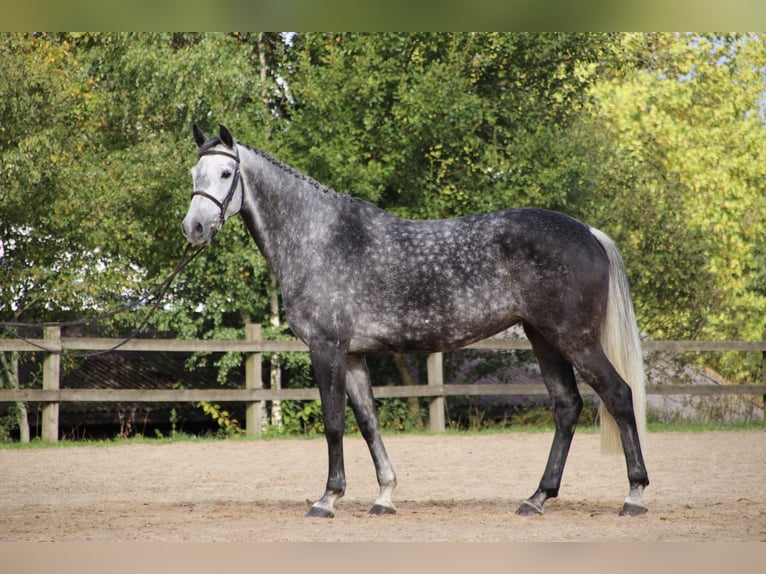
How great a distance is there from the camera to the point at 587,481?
302 inches

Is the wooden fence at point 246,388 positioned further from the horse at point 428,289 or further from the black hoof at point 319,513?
the black hoof at point 319,513

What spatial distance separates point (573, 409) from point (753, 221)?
17282 millimetres

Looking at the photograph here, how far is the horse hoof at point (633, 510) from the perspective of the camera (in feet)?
18.1

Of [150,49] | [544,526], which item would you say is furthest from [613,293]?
[150,49]

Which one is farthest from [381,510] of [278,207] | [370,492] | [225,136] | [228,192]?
[225,136]

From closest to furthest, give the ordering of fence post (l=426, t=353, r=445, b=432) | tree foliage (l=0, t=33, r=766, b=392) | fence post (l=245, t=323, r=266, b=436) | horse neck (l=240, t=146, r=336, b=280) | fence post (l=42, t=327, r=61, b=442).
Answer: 1. horse neck (l=240, t=146, r=336, b=280)
2. fence post (l=42, t=327, r=61, b=442)
3. tree foliage (l=0, t=33, r=766, b=392)
4. fence post (l=245, t=323, r=266, b=436)
5. fence post (l=426, t=353, r=445, b=432)

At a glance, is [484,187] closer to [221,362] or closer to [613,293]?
[221,362]

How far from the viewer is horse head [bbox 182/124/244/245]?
18.1 ft

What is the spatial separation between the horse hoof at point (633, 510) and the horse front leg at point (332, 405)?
157 centimetres

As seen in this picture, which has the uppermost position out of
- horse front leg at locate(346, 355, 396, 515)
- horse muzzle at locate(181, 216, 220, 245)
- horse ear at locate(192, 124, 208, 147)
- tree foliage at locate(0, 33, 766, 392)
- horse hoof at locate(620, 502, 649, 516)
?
tree foliage at locate(0, 33, 766, 392)

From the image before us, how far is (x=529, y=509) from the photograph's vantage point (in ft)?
18.6

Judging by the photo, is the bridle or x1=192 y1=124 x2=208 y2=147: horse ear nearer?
the bridle

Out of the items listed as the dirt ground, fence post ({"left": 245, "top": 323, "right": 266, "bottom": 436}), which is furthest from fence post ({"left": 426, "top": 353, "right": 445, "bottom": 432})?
fence post ({"left": 245, "top": 323, "right": 266, "bottom": 436})

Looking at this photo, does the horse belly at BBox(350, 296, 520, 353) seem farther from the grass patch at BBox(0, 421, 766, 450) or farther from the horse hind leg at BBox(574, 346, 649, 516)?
the grass patch at BBox(0, 421, 766, 450)
